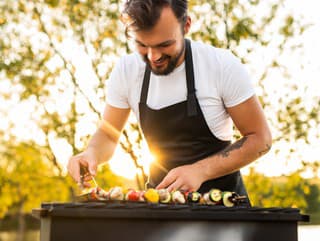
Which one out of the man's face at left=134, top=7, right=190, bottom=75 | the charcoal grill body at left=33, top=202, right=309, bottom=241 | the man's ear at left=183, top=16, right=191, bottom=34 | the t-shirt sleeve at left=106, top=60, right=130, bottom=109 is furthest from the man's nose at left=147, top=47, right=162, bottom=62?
the charcoal grill body at left=33, top=202, right=309, bottom=241

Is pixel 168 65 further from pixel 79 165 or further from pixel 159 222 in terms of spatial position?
pixel 159 222

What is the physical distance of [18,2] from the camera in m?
7.35

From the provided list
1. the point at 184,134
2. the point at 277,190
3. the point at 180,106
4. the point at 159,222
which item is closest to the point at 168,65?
the point at 180,106

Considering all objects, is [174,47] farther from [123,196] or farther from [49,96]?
[49,96]

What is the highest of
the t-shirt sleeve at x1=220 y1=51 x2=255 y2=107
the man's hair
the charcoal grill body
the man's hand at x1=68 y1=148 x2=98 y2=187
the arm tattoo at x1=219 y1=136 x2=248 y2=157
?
the man's hair

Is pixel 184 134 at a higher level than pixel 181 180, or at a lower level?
higher

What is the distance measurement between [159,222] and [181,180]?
1.77 feet

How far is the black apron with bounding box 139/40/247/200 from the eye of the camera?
10.1 ft

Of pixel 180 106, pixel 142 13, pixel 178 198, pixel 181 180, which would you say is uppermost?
pixel 142 13

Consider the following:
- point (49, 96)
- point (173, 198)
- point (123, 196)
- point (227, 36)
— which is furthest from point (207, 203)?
point (49, 96)

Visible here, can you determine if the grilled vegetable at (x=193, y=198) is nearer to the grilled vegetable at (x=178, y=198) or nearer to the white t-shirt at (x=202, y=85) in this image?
the grilled vegetable at (x=178, y=198)

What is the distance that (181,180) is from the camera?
2664 millimetres

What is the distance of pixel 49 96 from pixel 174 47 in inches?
186

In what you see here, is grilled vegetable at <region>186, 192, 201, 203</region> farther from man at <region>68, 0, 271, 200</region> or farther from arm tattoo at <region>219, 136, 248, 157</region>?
arm tattoo at <region>219, 136, 248, 157</region>
